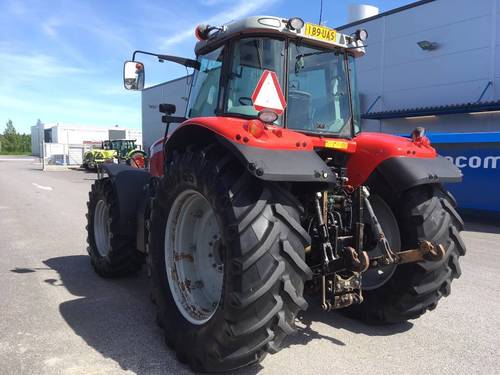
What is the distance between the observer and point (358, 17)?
2111cm

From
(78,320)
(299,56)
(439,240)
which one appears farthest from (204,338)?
(299,56)

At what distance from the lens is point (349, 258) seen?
3.20 m

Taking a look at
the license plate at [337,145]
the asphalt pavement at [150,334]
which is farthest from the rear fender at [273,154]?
the asphalt pavement at [150,334]

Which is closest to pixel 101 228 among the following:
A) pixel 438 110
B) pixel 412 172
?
pixel 412 172

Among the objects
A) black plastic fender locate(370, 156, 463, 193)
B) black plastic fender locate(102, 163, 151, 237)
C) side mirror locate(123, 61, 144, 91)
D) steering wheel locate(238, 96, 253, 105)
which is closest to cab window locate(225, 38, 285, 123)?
steering wheel locate(238, 96, 253, 105)

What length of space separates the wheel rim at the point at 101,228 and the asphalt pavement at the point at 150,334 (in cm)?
35

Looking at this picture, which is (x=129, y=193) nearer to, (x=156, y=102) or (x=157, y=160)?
(x=157, y=160)

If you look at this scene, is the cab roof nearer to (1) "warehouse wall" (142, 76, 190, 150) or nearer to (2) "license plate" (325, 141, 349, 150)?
(2) "license plate" (325, 141, 349, 150)

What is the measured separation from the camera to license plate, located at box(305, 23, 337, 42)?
384 centimetres

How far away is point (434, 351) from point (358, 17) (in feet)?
65.1

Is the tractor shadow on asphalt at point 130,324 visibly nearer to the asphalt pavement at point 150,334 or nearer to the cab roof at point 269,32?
the asphalt pavement at point 150,334

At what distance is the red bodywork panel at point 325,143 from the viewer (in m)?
3.07

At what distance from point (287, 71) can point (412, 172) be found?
1241 mm

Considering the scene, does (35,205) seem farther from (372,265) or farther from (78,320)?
(372,265)
